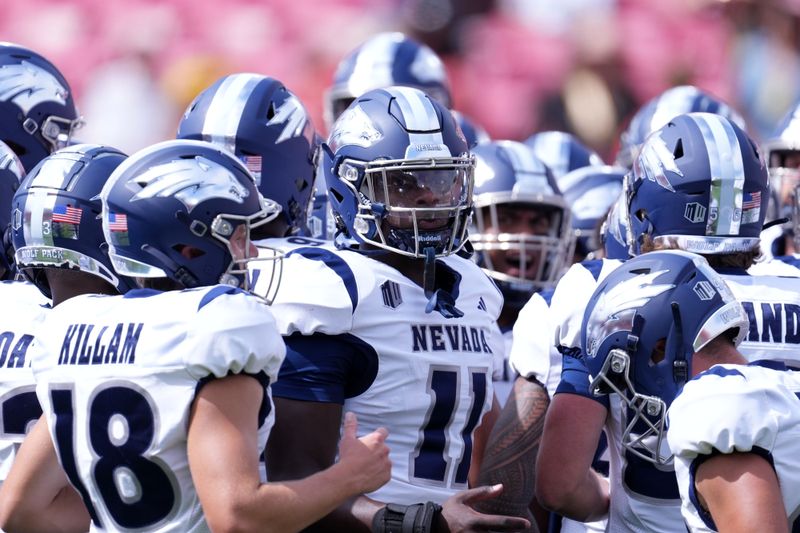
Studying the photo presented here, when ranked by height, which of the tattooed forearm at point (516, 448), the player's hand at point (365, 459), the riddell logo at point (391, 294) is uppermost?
the riddell logo at point (391, 294)

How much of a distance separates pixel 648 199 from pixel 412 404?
885mm

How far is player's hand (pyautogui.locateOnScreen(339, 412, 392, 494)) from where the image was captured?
2697mm

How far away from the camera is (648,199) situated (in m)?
3.48

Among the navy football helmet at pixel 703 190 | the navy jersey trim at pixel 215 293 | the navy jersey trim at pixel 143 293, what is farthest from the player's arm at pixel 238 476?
the navy football helmet at pixel 703 190

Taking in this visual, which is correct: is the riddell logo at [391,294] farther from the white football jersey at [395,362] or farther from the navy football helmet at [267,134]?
the navy football helmet at [267,134]

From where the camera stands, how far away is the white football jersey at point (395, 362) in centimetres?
299

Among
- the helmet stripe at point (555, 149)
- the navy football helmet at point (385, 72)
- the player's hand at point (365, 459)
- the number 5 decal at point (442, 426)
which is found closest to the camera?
the player's hand at point (365, 459)

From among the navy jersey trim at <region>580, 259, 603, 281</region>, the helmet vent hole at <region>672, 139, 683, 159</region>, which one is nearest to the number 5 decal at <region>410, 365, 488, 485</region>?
the navy jersey trim at <region>580, 259, 603, 281</region>

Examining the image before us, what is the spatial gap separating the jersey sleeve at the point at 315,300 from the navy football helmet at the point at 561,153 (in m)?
3.86

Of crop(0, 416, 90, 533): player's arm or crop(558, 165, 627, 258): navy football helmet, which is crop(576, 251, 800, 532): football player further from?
crop(558, 165, 627, 258): navy football helmet

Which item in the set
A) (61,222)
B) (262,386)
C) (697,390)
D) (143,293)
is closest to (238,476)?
(262,386)

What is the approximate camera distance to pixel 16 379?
10.8 ft

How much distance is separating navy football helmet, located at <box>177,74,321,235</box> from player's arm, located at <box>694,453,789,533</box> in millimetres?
1817

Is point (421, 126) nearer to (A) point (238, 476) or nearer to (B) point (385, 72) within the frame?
(A) point (238, 476)
